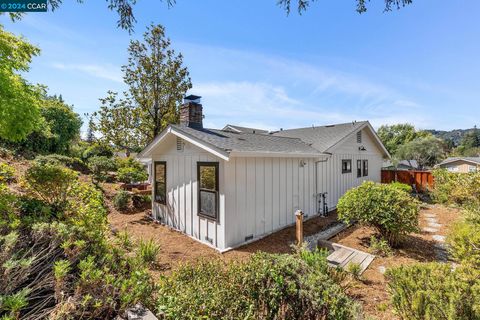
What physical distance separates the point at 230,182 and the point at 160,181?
3982mm

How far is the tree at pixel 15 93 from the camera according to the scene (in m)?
4.53

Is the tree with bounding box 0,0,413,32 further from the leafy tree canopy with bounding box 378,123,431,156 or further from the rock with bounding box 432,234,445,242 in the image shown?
the leafy tree canopy with bounding box 378,123,431,156

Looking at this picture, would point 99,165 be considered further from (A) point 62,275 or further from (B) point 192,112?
(A) point 62,275

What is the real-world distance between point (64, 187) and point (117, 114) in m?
6.84

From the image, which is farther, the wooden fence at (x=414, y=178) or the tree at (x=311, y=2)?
the wooden fence at (x=414, y=178)

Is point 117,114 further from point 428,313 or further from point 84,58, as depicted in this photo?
point 428,313

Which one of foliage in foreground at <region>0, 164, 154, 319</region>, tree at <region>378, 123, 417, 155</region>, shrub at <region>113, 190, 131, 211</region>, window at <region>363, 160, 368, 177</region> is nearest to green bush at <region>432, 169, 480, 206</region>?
window at <region>363, 160, 368, 177</region>

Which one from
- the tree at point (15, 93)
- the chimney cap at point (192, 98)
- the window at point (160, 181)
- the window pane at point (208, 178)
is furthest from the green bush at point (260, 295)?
the chimney cap at point (192, 98)

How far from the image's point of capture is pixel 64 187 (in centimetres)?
509

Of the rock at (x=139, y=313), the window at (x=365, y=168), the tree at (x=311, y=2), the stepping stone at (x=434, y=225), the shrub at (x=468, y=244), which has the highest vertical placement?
the tree at (x=311, y=2)

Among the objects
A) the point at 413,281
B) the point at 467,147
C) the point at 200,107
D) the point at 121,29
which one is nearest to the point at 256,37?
the point at 200,107

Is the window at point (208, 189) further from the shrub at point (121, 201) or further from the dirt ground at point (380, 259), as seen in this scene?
the shrub at point (121, 201)

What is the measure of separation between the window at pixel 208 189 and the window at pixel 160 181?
7.44 feet

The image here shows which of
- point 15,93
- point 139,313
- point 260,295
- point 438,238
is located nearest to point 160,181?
point 15,93
